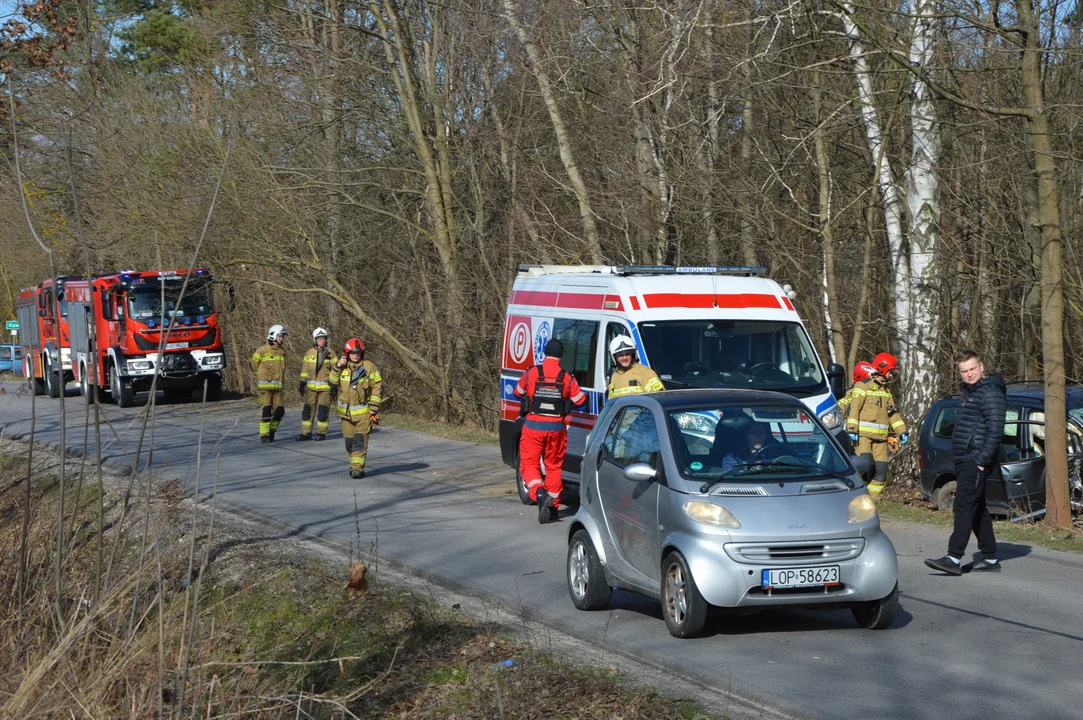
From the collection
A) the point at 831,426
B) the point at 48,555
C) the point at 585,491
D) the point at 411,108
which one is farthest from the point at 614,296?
the point at 411,108

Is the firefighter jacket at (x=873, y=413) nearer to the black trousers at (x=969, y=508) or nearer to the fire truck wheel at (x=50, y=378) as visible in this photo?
the black trousers at (x=969, y=508)

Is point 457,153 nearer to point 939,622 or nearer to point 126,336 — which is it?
point 126,336

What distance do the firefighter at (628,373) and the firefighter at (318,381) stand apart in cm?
849

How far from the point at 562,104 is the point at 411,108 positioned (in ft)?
10.4

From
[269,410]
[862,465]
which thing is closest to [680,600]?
[862,465]

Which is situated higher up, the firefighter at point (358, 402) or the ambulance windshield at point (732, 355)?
the ambulance windshield at point (732, 355)

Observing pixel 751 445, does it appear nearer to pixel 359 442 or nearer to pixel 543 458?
pixel 543 458

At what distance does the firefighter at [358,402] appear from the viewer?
15875 mm

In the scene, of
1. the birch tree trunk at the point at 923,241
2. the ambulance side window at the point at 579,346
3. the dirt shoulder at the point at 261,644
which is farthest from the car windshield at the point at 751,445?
the birch tree trunk at the point at 923,241

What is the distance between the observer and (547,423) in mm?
12086

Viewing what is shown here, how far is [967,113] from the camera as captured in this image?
1675 cm

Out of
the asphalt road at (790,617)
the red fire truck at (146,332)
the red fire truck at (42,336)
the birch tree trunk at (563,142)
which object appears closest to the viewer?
the asphalt road at (790,617)

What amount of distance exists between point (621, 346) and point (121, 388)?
21.2m

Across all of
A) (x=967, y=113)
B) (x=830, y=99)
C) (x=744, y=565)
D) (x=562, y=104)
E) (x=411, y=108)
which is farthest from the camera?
(x=411, y=108)
